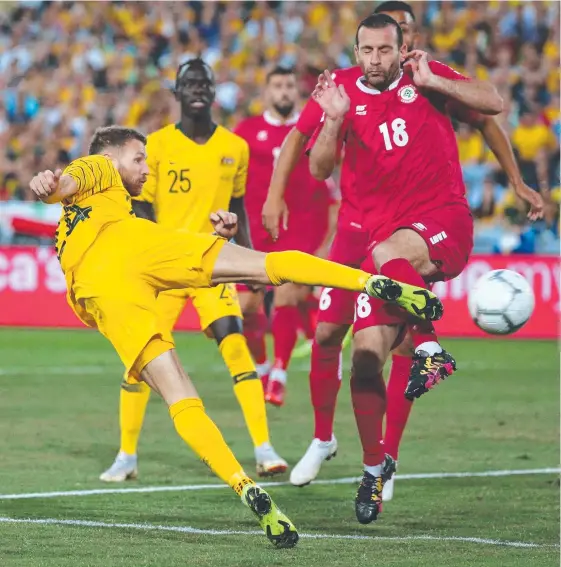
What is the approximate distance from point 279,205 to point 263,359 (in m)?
4.49

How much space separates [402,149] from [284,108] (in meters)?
5.08

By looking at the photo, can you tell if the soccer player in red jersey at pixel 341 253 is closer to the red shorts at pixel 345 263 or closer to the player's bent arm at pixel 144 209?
the red shorts at pixel 345 263

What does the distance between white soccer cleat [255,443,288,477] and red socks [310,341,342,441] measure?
40 cm

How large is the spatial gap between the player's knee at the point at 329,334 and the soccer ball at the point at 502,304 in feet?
2.49

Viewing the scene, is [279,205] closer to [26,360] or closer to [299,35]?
[26,360]

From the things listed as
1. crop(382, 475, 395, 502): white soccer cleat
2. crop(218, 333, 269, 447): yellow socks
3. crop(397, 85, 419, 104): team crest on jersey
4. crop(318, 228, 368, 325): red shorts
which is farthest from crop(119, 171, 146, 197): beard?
crop(382, 475, 395, 502): white soccer cleat

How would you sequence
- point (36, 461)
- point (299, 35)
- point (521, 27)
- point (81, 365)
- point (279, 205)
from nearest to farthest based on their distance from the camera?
point (279, 205)
point (36, 461)
point (81, 365)
point (521, 27)
point (299, 35)

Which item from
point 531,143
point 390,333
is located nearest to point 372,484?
point 390,333

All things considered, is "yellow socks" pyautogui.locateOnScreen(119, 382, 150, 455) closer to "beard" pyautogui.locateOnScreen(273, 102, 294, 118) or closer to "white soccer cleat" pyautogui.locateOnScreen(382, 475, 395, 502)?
"white soccer cleat" pyautogui.locateOnScreen(382, 475, 395, 502)

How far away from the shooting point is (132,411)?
808 centimetres

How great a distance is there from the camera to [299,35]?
22594 millimetres

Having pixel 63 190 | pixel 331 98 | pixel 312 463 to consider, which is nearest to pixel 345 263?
pixel 331 98

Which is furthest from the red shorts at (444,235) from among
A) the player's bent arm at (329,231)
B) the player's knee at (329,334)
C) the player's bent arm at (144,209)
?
the player's bent arm at (329,231)

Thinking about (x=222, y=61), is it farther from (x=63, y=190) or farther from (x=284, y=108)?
(x=63, y=190)
